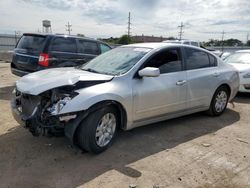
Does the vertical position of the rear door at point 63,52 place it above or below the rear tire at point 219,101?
above

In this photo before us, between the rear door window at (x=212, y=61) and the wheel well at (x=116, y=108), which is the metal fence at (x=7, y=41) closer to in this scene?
the rear door window at (x=212, y=61)

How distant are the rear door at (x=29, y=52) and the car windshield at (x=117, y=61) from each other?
2855 mm

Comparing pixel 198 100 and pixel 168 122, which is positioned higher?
pixel 198 100

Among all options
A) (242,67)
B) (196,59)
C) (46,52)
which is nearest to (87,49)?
(46,52)

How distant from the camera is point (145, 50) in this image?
4625 mm

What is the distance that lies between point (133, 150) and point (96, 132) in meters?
0.71

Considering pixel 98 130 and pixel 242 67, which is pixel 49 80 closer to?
pixel 98 130

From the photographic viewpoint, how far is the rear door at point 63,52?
7.27 m

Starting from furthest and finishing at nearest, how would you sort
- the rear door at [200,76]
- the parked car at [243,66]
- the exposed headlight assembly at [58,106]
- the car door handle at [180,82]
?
the parked car at [243,66], the rear door at [200,76], the car door handle at [180,82], the exposed headlight assembly at [58,106]

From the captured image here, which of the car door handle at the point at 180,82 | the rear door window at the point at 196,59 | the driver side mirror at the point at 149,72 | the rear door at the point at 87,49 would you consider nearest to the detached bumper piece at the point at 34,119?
the driver side mirror at the point at 149,72

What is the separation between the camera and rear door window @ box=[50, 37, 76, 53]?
7.36 m

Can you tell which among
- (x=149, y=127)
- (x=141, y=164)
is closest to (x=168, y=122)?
(x=149, y=127)

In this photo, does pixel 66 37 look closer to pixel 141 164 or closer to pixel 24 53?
pixel 24 53

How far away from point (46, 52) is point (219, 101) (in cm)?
455
